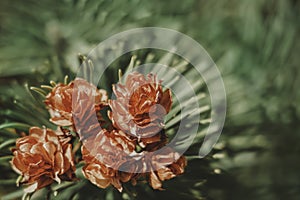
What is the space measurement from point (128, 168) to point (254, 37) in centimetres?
34

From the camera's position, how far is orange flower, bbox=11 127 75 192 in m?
0.40

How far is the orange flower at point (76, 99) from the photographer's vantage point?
1.34ft

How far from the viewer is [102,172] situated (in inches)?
15.8

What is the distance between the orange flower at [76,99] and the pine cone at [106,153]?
27 mm

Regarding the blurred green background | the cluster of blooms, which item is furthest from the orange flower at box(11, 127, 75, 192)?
the blurred green background

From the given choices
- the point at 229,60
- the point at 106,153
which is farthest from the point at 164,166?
the point at 229,60

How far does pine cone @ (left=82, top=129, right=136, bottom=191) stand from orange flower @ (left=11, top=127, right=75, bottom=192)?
0.07 feet

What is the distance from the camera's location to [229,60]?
0.63 metres

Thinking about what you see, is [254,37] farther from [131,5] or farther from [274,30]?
[131,5]

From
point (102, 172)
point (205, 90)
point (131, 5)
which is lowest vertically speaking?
point (102, 172)

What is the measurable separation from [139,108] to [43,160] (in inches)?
4.2

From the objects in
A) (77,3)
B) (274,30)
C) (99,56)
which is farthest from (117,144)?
(274,30)

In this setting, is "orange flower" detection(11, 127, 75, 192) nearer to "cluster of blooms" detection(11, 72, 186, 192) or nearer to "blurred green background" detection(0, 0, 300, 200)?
"cluster of blooms" detection(11, 72, 186, 192)

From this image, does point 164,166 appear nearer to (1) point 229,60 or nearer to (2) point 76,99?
(2) point 76,99
